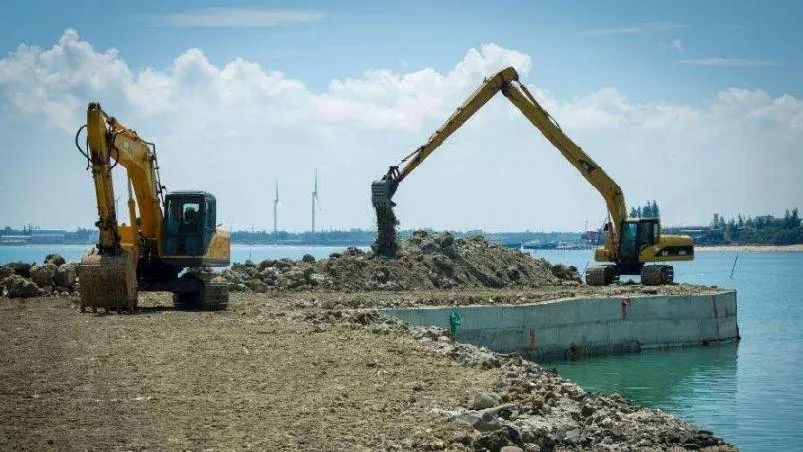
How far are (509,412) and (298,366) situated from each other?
3.53 m

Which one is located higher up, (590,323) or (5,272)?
(5,272)

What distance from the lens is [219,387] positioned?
12484 millimetres

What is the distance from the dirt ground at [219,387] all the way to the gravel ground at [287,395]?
20 mm

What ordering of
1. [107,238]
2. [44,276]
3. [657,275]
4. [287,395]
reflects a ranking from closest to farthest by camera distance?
[287,395]
[107,238]
[44,276]
[657,275]

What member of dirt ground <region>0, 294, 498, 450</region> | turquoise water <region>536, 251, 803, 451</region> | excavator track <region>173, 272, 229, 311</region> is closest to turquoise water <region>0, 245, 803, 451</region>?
turquoise water <region>536, 251, 803, 451</region>

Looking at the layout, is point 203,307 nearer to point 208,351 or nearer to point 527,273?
point 208,351

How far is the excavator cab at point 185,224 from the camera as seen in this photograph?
23.4 meters

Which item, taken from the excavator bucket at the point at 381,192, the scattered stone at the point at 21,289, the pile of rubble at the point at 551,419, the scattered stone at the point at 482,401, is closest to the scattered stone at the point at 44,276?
the scattered stone at the point at 21,289

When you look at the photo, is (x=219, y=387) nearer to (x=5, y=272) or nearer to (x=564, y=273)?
(x=5, y=272)

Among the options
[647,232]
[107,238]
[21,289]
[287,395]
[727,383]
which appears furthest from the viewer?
[647,232]

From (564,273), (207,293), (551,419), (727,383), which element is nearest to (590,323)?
(727,383)

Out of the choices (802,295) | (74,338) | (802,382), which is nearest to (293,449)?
(74,338)

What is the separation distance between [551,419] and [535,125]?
80.6ft

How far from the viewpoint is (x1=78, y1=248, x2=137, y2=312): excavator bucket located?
20.8 metres
